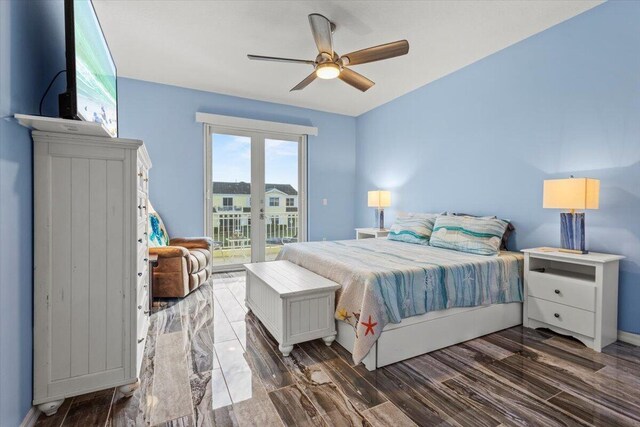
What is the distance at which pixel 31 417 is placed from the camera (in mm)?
1444

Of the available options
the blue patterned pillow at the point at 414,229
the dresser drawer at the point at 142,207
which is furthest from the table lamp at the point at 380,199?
the dresser drawer at the point at 142,207

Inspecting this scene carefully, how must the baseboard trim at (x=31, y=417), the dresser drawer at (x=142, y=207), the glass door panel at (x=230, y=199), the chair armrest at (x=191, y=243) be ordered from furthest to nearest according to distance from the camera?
the glass door panel at (x=230, y=199) → the chair armrest at (x=191, y=243) → the dresser drawer at (x=142, y=207) → the baseboard trim at (x=31, y=417)

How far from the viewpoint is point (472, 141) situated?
360 cm

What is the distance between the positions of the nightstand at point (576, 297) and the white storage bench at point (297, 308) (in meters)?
1.69

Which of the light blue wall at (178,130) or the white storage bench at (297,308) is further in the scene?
the light blue wall at (178,130)

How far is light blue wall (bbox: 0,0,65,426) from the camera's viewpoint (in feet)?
4.00

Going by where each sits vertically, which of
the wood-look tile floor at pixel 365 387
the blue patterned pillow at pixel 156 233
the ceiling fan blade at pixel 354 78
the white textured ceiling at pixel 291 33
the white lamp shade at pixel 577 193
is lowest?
the wood-look tile floor at pixel 365 387

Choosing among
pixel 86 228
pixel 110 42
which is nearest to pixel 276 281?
pixel 86 228

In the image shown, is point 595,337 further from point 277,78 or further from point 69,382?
point 277,78

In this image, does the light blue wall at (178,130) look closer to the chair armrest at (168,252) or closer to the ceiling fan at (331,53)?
the chair armrest at (168,252)

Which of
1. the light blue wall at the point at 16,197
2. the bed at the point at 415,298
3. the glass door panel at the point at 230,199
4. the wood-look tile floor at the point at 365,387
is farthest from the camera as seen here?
the glass door panel at the point at 230,199

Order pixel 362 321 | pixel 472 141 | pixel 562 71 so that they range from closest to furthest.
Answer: pixel 362 321 → pixel 562 71 → pixel 472 141

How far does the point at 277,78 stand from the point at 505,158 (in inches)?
111

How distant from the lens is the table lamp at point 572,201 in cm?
229
